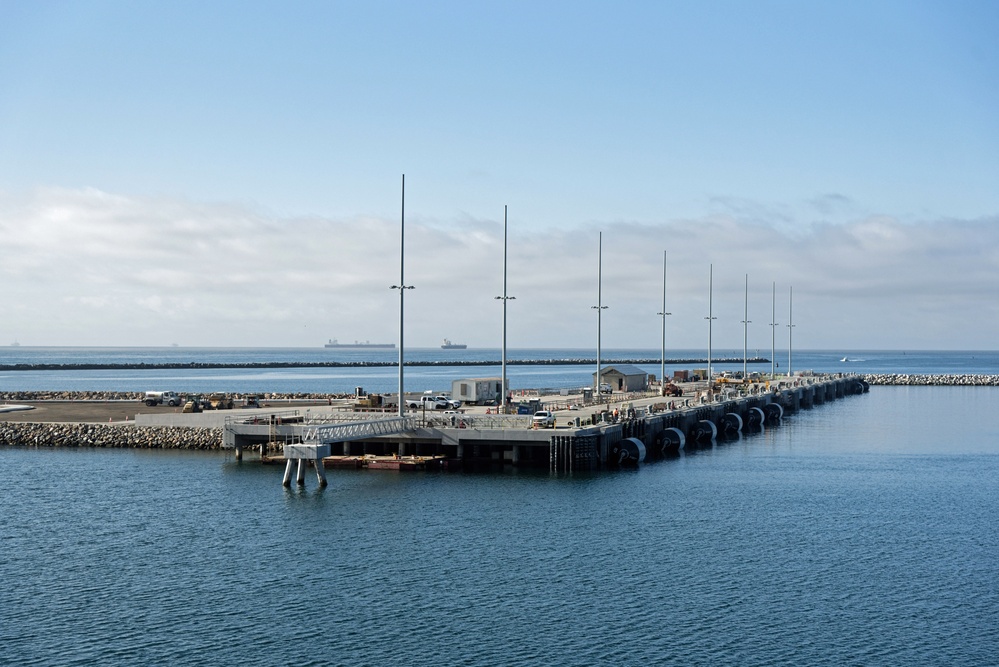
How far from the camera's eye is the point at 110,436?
276 ft

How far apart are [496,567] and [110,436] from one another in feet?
171

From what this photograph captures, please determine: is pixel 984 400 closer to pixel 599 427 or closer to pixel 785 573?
pixel 599 427

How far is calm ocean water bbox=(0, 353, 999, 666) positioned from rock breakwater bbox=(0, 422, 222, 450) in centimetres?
976

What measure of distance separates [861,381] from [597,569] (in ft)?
542

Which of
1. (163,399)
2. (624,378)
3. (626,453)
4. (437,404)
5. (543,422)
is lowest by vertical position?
(626,453)

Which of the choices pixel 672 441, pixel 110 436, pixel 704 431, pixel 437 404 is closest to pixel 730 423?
pixel 704 431

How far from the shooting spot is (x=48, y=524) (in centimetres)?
5106

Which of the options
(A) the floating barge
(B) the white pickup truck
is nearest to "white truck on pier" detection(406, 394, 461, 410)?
(B) the white pickup truck

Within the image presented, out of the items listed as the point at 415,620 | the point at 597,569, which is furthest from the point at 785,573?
the point at 415,620

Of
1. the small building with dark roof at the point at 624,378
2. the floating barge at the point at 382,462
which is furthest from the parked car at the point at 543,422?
the small building with dark roof at the point at 624,378

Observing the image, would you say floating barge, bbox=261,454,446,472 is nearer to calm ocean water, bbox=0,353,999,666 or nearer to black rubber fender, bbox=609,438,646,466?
calm ocean water, bbox=0,353,999,666

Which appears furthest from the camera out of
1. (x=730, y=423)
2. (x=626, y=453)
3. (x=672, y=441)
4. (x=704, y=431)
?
(x=730, y=423)

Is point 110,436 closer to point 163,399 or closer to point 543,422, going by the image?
point 163,399

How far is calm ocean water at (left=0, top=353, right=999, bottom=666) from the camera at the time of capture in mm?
A: 33375
